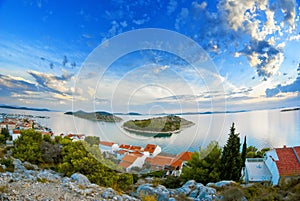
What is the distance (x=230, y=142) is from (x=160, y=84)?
5320 mm

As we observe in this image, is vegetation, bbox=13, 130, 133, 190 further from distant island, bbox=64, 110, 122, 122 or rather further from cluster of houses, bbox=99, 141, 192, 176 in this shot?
distant island, bbox=64, 110, 122, 122

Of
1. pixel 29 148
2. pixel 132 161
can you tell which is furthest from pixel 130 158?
pixel 29 148

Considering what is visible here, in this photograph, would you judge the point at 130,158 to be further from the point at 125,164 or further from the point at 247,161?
the point at 247,161

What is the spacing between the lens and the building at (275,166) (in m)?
7.49

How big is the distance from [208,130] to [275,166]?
3.64 m

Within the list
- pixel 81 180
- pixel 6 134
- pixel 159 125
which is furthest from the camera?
pixel 6 134

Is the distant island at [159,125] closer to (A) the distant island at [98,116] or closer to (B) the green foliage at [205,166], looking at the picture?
(A) the distant island at [98,116]

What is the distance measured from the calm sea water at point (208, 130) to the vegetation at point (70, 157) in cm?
91

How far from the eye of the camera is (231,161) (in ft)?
28.7

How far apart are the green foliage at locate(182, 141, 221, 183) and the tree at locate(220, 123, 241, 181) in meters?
0.29

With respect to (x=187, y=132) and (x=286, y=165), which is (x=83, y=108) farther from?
(x=286, y=165)

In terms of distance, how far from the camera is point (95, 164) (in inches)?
277

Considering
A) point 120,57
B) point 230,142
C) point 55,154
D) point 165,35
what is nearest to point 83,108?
point 120,57

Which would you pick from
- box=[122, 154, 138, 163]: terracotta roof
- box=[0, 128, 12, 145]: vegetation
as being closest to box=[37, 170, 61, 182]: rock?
box=[122, 154, 138, 163]: terracotta roof
